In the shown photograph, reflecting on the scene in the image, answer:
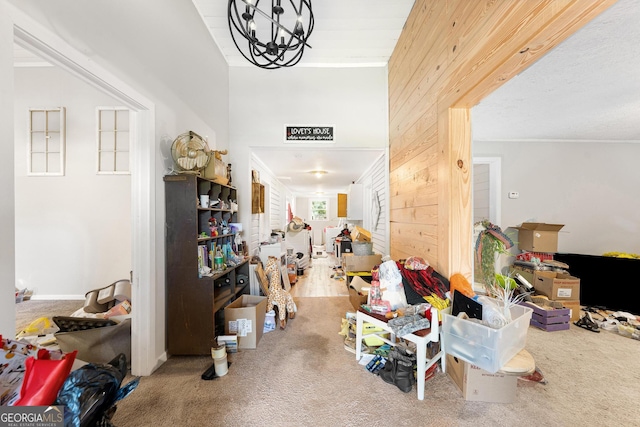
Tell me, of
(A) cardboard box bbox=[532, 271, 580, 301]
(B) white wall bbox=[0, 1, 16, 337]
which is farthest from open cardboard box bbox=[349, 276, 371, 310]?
(B) white wall bbox=[0, 1, 16, 337]

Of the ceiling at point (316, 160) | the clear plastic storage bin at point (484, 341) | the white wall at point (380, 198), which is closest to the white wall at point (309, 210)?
the ceiling at point (316, 160)

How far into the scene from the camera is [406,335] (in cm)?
167

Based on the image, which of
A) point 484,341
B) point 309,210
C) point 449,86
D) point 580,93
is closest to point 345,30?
point 449,86

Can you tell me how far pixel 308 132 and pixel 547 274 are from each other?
12.5ft

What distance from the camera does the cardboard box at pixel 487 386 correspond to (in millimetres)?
1596

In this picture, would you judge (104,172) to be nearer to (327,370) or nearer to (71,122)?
(71,122)

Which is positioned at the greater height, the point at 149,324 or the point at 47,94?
the point at 47,94

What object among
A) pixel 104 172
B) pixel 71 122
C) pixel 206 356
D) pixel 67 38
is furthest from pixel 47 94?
pixel 206 356

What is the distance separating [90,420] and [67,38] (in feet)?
6.06

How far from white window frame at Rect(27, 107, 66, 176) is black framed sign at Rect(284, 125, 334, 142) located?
3.18m

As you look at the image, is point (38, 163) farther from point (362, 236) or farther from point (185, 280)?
point (362, 236)

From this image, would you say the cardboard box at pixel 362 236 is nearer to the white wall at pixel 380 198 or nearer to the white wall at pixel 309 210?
the white wall at pixel 380 198

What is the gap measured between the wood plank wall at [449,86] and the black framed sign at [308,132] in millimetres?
1000

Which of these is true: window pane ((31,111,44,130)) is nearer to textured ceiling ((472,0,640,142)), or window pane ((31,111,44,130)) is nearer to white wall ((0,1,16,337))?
white wall ((0,1,16,337))
